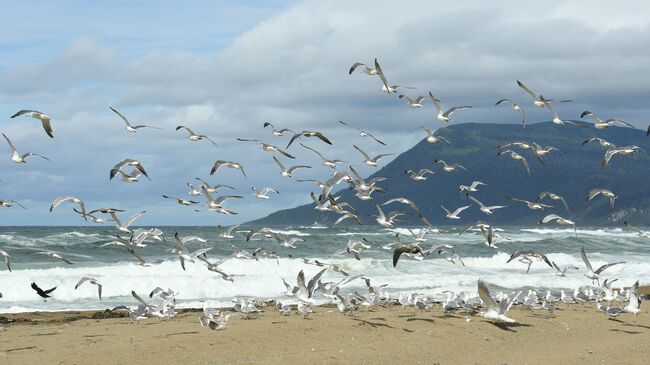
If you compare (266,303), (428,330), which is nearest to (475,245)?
(266,303)

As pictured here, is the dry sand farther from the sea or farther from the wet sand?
the sea

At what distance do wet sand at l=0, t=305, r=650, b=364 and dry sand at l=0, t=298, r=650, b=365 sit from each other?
0.7 inches

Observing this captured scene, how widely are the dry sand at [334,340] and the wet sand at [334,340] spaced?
0.7 inches

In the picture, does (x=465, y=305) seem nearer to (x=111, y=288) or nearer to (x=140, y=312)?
(x=140, y=312)

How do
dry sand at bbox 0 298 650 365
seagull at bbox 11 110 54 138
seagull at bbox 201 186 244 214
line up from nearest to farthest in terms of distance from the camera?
dry sand at bbox 0 298 650 365 → seagull at bbox 11 110 54 138 → seagull at bbox 201 186 244 214

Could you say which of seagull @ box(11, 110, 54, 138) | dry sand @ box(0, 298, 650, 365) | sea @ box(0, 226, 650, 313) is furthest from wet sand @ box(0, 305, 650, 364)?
seagull @ box(11, 110, 54, 138)

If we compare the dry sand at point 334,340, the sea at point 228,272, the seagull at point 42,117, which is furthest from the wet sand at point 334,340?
the seagull at point 42,117

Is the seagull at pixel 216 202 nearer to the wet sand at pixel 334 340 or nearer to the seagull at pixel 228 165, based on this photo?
the seagull at pixel 228 165

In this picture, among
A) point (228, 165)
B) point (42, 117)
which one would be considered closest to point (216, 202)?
point (228, 165)

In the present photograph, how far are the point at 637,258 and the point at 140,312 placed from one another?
3577 cm

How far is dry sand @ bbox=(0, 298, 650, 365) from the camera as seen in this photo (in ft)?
49.3

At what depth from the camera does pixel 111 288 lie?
96.1 feet

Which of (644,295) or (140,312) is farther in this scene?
(644,295)

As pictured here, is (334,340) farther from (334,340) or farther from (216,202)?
(216,202)
